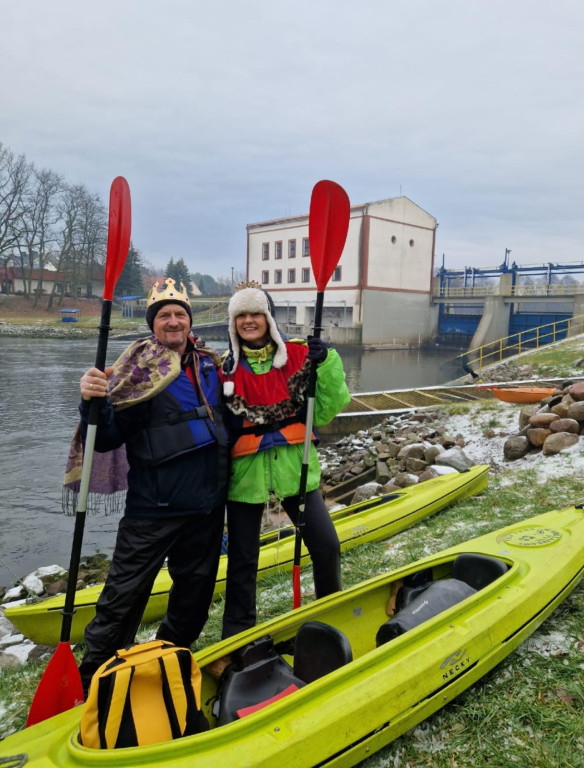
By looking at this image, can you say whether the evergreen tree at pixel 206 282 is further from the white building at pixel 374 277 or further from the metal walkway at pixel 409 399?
the metal walkway at pixel 409 399

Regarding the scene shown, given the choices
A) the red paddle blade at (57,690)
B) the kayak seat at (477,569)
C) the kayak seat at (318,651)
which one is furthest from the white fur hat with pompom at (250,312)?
the kayak seat at (477,569)

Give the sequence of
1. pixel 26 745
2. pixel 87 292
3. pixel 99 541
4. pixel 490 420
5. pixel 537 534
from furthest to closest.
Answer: pixel 87 292 → pixel 490 420 → pixel 99 541 → pixel 537 534 → pixel 26 745

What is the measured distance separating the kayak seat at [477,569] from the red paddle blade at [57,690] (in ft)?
6.51

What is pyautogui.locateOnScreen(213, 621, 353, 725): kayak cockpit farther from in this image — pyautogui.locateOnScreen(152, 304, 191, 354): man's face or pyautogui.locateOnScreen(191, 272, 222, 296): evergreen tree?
pyautogui.locateOnScreen(191, 272, 222, 296): evergreen tree

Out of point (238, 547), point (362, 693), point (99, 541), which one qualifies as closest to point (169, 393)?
point (238, 547)

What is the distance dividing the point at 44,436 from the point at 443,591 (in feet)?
33.1

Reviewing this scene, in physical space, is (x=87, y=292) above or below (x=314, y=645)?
above

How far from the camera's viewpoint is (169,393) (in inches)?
86.6

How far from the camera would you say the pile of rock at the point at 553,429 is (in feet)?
18.2

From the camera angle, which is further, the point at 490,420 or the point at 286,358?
the point at 490,420

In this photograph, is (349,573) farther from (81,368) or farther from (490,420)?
(81,368)

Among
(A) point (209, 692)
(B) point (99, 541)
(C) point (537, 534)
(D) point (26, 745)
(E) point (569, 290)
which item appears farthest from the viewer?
(E) point (569, 290)

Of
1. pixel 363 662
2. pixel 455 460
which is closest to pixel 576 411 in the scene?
pixel 455 460

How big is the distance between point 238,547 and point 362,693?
0.82 meters
